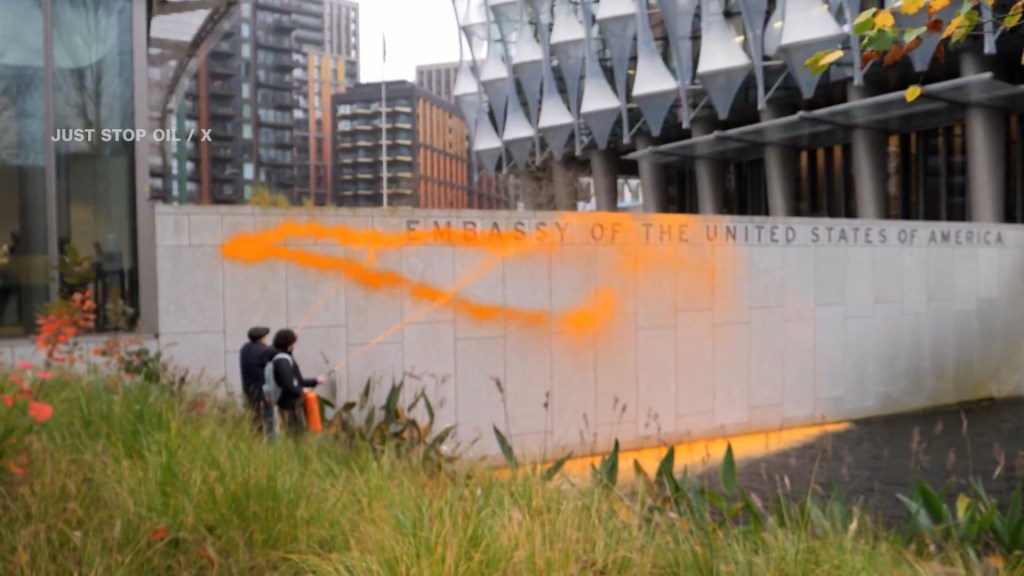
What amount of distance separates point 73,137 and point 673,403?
7.97 m

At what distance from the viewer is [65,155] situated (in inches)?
424

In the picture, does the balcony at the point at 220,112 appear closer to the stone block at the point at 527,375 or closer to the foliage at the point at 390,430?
the stone block at the point at 527,375

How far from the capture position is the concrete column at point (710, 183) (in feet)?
134

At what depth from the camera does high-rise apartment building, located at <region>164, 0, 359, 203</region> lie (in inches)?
3730

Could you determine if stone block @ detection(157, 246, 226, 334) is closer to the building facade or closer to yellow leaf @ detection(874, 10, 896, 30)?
yellow leaf @ detection(874, 10, 896, 30)

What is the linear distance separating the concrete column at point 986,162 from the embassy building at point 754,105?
42mm

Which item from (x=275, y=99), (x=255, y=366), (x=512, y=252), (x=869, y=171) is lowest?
(x=255, y=366)

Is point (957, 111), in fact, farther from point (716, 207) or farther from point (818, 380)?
point (818, 380)

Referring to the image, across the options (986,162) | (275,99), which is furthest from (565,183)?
(275,99)

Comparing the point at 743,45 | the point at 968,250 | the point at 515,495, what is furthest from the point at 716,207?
the point at 515,495

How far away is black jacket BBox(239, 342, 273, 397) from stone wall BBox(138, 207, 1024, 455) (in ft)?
3.73

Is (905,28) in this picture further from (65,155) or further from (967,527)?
(65,155)

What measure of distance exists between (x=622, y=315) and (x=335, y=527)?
823 centimetres

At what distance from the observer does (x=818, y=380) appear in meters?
14.3
